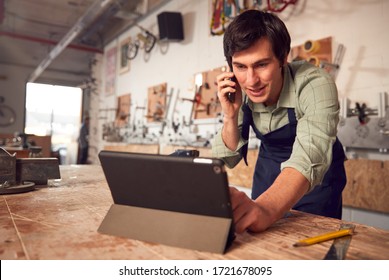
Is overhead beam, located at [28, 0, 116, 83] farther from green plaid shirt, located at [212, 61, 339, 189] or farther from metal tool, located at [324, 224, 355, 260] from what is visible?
metal tool, located at [324, 224, 355, 260]

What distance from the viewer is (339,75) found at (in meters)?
2.43

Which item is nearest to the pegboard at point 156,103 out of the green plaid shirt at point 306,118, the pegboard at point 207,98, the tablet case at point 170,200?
the pegboard at point 207,98

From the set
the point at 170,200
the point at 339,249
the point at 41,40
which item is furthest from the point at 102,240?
the point at 41,40

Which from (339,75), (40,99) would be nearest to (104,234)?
(339,75)

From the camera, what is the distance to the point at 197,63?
4066 millimetres

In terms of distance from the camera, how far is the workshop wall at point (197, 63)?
2.22 meters

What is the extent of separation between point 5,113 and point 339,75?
28.6 ft

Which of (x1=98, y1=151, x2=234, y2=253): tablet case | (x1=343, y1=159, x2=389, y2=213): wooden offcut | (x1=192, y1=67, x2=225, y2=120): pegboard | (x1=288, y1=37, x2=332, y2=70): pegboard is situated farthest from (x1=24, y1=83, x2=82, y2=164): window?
(x1=98, y1=151, x2=234, y2=253): tablet case

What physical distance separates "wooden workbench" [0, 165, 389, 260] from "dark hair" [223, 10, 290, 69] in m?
0.59

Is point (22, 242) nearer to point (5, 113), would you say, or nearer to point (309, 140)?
point (309, 140)

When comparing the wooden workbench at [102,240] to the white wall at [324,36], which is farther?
the white wall at [324,36]

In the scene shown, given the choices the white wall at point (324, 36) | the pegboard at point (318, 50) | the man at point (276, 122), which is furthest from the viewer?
the pegboard at point (318, 50)

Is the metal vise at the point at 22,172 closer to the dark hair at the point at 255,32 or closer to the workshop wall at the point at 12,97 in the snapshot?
the dark hair at the point at 255,32

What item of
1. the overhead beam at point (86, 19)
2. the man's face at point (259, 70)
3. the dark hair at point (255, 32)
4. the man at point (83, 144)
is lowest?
the man at point (83, 144)
